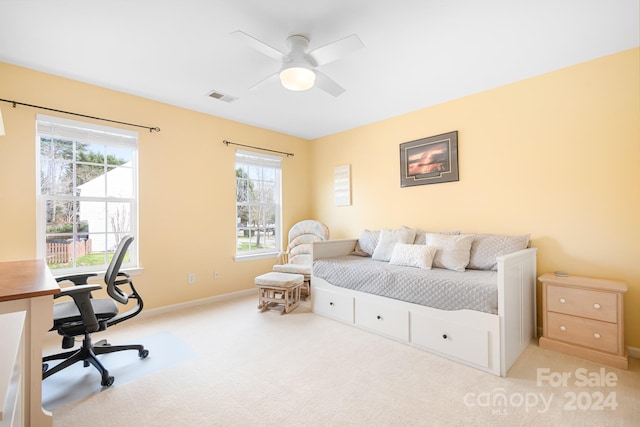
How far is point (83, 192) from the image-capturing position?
293cm

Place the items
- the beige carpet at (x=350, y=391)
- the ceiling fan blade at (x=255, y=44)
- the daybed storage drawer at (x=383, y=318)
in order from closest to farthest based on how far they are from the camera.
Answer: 1. the beige carpet at (x=350, y=391)
2. the ceiling fan blade at (x=255, y=44)
3. the daybed storage drawer at (x=383, y=318)

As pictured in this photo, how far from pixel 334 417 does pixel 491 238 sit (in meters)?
2.17

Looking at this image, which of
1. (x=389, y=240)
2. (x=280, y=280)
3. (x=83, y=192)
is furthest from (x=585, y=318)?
(x=83, y=192)

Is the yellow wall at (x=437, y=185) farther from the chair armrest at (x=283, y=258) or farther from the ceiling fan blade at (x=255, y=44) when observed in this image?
the ceiling fan blade at (x=255, y=44)

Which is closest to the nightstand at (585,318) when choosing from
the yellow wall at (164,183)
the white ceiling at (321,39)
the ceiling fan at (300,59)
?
the white ceiling at (321,39)

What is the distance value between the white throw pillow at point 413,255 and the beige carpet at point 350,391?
0.77m

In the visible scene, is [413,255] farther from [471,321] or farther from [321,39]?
[321,39]

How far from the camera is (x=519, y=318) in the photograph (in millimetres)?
2283

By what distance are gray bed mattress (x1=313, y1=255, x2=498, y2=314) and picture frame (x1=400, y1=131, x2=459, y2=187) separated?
1160mm

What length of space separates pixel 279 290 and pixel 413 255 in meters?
1.53

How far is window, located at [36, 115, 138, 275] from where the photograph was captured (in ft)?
8.94

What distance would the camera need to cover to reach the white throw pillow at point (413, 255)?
2809 millimetres

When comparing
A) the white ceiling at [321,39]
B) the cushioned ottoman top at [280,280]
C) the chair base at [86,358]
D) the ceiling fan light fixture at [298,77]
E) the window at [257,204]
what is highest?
the white ceiling at [321,39]

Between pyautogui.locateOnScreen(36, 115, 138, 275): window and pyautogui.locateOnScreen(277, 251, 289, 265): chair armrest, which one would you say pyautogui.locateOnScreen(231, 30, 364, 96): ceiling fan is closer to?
pyautogui.locateOnScreen(36, 115, 138, 275): window
